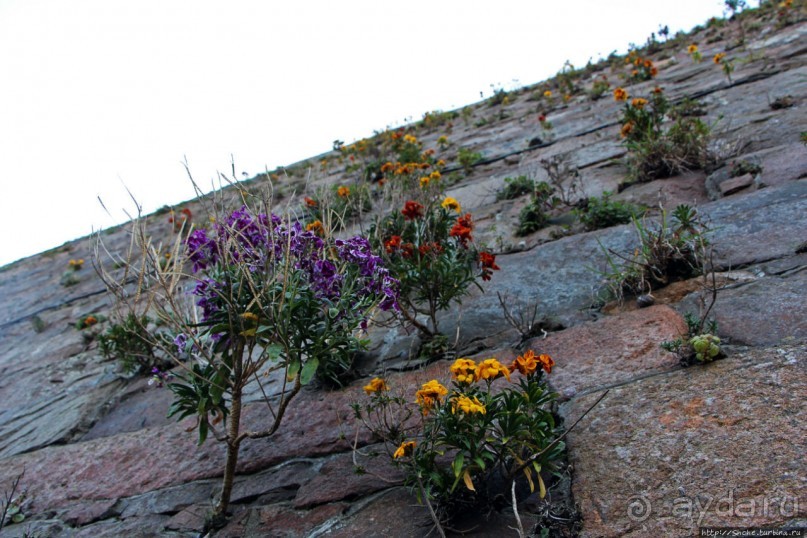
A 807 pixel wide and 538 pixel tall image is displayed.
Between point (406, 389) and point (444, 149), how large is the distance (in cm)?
449

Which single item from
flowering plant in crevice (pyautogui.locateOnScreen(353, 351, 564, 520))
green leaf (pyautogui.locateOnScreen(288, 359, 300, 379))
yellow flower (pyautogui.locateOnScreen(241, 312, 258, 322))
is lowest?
flowering plant in crevice (pyautogui.locateOnScreen(353, 351, 564, 520))

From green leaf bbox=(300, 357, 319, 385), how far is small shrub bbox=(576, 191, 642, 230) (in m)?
1.88

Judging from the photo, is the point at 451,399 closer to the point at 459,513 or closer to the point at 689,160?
the point at 459,513

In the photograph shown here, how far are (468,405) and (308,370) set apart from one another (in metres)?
0.65

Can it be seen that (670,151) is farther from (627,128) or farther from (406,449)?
(406,449)

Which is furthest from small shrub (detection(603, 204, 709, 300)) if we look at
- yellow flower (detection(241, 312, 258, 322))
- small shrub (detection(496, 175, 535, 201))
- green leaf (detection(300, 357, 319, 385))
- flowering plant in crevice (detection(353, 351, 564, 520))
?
small shrub (detection(496, 175, 535, 201))

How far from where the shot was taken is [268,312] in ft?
6.06

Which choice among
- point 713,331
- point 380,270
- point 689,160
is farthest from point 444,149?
point 713,331

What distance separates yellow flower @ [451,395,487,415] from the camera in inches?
54.7

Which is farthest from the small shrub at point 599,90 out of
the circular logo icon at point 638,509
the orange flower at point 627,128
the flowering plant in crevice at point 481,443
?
the circular logo icon at point 638,509

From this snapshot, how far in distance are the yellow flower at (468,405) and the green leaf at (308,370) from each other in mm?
565

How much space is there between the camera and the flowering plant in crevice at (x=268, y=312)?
181cm

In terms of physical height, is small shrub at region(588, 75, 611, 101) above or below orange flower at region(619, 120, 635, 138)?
above

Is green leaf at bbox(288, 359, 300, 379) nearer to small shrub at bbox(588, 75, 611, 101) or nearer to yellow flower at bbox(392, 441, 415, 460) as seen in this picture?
yellow flower at bbox(392, 441, 415, 460)
